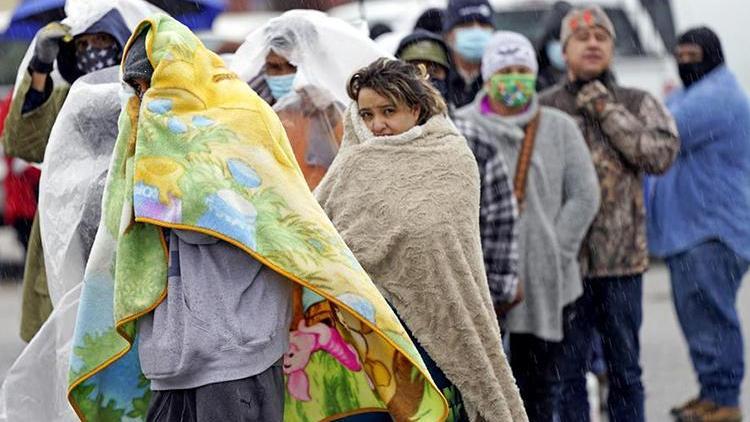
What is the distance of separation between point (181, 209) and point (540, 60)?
6.00 metres

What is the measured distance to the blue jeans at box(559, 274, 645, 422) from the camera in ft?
26.8

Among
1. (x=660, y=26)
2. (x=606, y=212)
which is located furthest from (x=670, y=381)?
(x=660, y=26)

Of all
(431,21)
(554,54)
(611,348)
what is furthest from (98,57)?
(554,54)

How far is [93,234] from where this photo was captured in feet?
21.3

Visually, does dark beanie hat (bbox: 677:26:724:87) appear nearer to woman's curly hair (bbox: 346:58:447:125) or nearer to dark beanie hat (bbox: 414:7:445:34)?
dark beanie hat (bbox: 414:7:445:34)

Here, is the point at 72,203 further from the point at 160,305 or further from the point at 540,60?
the point at 540,60

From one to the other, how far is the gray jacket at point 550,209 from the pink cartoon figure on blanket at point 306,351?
2.10 metres

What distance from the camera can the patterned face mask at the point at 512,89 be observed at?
27.1 ft

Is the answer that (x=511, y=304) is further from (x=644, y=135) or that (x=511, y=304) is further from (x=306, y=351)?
(x=306, y=351)

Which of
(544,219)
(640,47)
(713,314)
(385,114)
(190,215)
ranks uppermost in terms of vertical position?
(190,215)

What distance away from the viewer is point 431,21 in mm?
10297

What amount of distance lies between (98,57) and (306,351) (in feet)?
6.25

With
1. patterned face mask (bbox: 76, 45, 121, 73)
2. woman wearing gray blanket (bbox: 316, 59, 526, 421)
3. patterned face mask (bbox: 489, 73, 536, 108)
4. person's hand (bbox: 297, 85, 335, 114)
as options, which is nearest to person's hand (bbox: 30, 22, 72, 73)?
patterned face mask (bbox: 76, 45, 121, 73)

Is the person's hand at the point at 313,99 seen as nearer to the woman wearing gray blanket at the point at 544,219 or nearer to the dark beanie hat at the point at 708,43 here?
the woman wearing gray blanket at the point at 544,219
